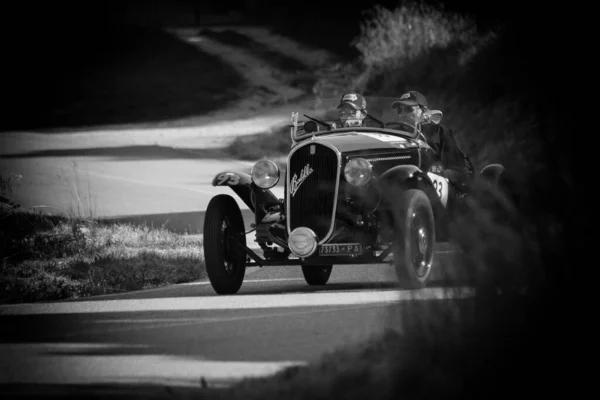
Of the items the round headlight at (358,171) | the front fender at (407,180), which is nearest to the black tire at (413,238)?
the front fender at (407,180)

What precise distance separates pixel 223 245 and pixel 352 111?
2.14 metres

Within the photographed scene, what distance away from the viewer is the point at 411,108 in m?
13.0

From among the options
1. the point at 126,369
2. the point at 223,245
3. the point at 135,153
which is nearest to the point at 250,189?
the point at 223,245

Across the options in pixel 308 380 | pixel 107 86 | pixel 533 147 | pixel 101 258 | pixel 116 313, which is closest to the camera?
pixel 308 380

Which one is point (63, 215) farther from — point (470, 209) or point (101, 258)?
point (470, 209)

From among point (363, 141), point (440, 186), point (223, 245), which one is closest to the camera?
point (223, 245)

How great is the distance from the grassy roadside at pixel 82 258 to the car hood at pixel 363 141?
9.63 ft

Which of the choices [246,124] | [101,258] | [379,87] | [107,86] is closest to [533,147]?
[101,258]

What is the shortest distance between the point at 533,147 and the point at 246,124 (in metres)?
53.8

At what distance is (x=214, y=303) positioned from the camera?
37.0ft

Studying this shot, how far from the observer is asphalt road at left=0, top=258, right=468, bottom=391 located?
7.30 metres

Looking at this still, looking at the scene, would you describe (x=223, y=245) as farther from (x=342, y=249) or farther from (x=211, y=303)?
(x=342, y=249)

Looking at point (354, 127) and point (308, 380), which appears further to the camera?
point (354, 127)

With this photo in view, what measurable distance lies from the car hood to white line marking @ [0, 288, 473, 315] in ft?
4.58
